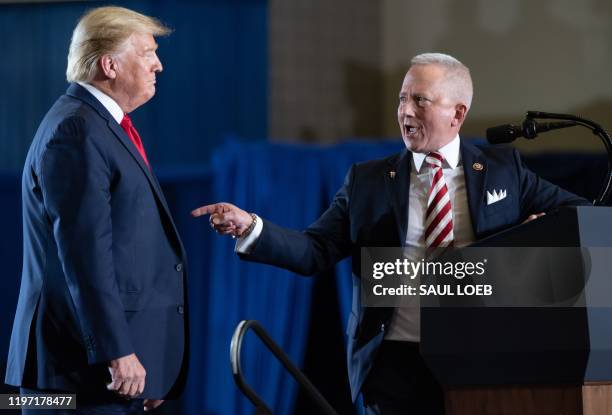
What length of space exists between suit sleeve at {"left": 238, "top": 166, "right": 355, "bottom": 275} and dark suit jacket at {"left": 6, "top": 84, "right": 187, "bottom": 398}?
1.04 feet

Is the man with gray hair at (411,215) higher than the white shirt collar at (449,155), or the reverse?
the white shirt collar at (449,155)

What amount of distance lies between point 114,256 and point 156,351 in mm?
258

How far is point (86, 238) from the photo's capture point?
220cm

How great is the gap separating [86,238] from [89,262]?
0.05m

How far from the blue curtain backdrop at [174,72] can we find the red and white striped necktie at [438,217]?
3.57m

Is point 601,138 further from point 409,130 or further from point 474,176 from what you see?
point 409,130

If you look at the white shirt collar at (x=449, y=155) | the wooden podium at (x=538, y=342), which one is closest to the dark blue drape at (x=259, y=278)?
the white shirt collar at (x=449, y=155)

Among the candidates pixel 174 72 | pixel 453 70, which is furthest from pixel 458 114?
pixel 174 72

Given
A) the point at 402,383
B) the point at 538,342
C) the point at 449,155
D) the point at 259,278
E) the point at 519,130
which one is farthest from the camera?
the point at 259,278

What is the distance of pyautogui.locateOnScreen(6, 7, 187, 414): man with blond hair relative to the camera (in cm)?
221

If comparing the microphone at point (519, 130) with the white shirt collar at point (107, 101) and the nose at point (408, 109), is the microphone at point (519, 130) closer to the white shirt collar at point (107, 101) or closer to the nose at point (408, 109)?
the nose at point (408, 109)

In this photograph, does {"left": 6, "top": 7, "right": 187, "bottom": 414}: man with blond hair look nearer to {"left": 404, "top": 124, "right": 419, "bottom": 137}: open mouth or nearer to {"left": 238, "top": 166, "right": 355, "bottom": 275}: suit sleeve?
{"left": 238, "top": 166, "right": 355, "bottom": 275}: suit sleeve

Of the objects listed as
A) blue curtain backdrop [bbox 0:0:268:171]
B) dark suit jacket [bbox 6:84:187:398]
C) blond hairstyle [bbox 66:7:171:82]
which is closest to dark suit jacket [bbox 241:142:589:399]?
dark suit jacket [bbox 6:84:187:398]

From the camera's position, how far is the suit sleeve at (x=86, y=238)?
219 cm
